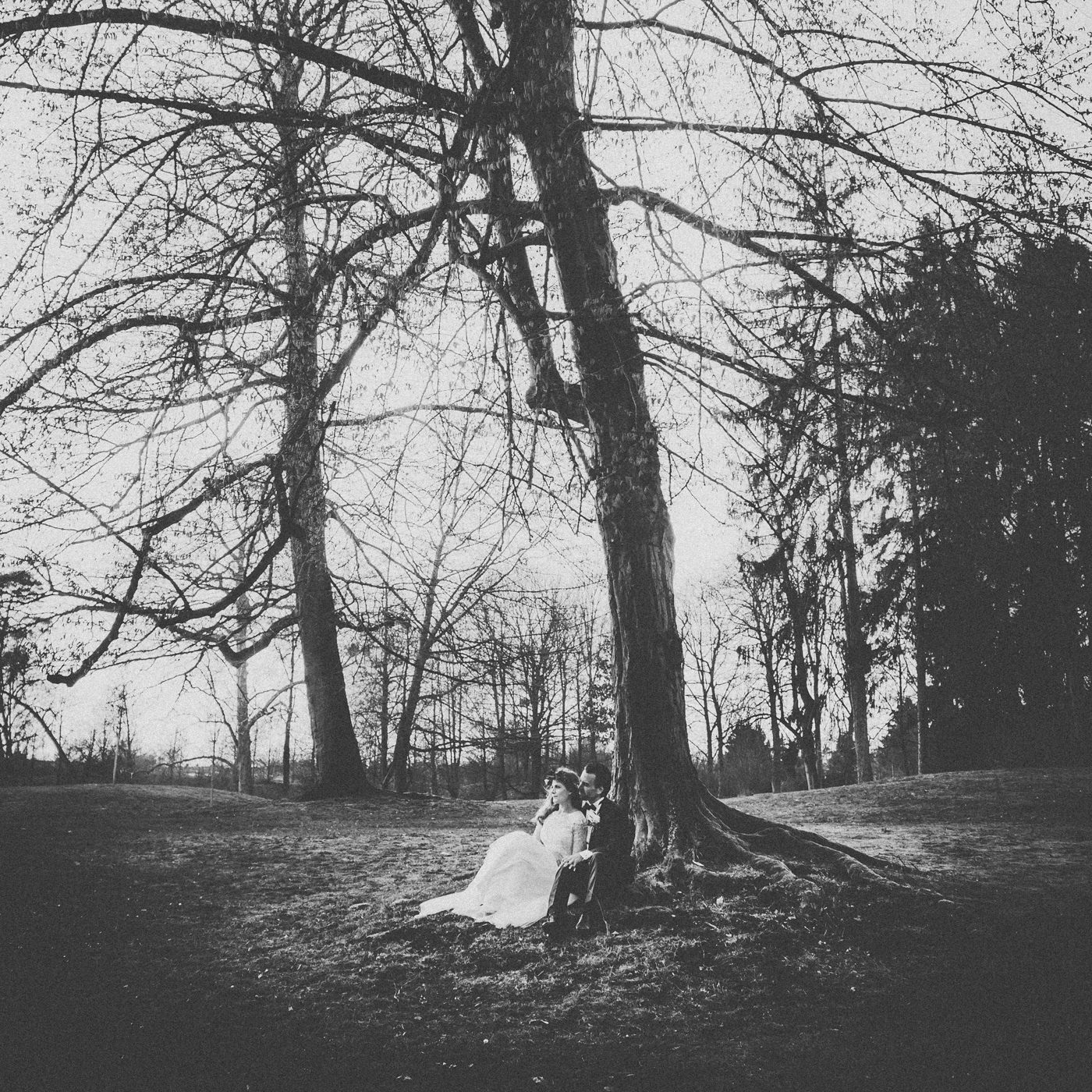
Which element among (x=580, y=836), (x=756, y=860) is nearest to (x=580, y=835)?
(x=580, y=836)

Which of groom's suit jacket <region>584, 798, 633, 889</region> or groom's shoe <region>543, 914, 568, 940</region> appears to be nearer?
groom's shoe <region>543, 914, 568, 940</region>

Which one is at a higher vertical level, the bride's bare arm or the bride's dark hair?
the bride's dark hair

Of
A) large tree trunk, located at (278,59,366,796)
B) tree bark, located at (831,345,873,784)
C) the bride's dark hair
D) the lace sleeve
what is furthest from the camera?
Answer: tree bark, located at (831,345,873,784)

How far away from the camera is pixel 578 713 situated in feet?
99.1

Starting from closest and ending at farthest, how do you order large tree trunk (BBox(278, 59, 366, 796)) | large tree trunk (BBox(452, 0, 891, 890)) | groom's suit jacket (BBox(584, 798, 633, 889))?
large tree trunk (BBox(278, 59, 366, 796))
groom's suit jacket (BBox(584, 798, 633, 889))
large tree trunk (BBox(452, 0, 891, 890))

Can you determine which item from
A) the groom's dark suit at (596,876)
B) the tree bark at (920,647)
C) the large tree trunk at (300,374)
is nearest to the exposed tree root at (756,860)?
the groom's dark suit at (596,876)

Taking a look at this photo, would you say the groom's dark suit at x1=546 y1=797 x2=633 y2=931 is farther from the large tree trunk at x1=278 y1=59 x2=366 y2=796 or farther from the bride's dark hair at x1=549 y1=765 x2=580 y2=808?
the large tree trunk at x1=278 y1=59 x2=366 y2=796

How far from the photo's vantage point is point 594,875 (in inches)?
205

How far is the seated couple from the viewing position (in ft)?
16.7

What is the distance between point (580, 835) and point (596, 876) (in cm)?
79

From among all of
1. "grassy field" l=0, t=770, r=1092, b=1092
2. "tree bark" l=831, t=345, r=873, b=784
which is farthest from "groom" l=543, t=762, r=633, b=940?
"tree bark" l=831, t=345, r=873, b=784

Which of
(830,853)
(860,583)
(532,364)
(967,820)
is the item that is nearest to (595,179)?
(532,364)

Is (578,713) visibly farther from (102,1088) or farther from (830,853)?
(102,1088)

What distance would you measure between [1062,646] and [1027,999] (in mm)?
14053
